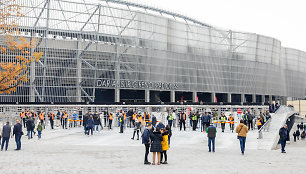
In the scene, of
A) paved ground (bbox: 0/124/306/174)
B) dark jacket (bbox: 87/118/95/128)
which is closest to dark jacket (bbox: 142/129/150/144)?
paved ground (bbox: 0/124/306/174)

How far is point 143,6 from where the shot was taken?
88250mm

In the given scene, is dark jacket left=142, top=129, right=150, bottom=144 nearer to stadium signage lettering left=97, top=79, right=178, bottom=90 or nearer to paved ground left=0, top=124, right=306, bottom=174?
paved ground left=0, top=124, right=306, bottom=174

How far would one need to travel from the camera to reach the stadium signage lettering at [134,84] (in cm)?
7069

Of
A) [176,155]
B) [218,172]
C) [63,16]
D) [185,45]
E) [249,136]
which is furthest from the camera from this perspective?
[185,45]

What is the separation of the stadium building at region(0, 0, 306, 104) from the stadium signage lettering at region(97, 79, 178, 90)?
0.59 feet

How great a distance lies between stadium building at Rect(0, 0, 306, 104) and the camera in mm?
65938

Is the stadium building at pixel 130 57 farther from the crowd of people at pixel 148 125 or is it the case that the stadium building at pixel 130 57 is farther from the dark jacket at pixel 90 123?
the dark jacket at pixel 90 123

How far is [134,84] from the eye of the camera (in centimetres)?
7356

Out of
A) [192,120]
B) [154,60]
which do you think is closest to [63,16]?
[154,60]

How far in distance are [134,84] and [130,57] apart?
4.94 m

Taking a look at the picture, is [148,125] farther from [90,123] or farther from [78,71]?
[78,71]

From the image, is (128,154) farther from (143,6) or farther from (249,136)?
(143,6)

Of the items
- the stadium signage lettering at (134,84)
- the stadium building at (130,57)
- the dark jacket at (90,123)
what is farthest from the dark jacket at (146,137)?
the stadium signage lettering at (134,84)

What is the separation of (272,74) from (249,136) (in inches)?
3006
